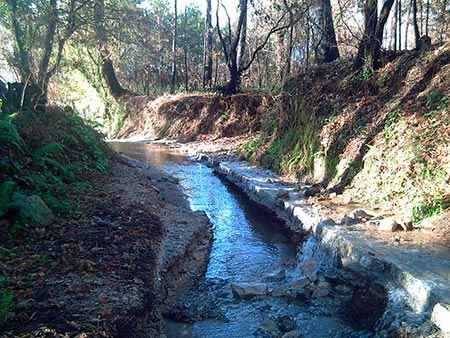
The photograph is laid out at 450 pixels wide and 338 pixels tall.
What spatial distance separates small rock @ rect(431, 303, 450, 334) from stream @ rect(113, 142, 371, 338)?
665 mm

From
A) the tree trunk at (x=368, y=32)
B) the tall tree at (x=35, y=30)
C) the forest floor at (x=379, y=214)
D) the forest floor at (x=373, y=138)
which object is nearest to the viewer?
the forest floor at (x=379, y=214)

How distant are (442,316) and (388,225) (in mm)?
2171

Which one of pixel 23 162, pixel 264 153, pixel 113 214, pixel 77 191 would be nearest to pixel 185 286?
pixel 113 214

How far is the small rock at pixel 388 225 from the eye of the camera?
5260 mm

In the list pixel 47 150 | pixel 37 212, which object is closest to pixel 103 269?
pixel 37 212

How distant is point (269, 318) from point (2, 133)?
15.1 ft

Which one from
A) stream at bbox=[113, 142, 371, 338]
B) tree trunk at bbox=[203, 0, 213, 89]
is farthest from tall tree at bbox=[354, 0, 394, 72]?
tree trunk at bbox=[203, 0, 213, 89]

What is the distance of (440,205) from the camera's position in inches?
205

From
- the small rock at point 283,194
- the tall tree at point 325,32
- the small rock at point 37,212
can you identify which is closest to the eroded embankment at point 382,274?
the small rock at point 283,194

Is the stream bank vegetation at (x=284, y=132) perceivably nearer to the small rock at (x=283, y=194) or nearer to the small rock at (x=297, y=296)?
the small rock at (x=283, y=194)

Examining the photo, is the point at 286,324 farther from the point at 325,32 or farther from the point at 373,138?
the point at 325,32

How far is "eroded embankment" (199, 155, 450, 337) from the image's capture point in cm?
351

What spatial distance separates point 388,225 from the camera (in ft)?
17.4

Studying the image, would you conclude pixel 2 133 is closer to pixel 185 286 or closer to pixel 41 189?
pixel 41 189
